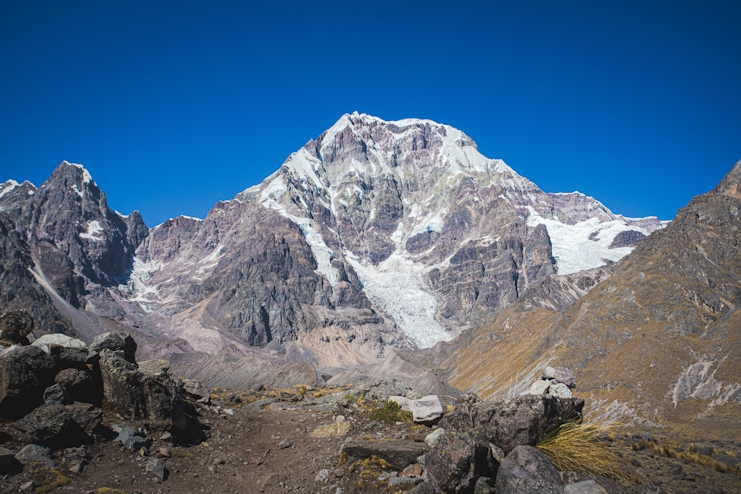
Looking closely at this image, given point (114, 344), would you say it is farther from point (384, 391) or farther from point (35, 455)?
point (384, 391)

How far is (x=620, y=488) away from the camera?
8.27 meters

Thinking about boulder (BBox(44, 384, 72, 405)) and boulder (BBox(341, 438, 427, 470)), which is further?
boulder (BBox(44, 384, 72, 405))

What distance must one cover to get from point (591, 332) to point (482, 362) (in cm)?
4360

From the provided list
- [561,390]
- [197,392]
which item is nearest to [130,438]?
[197,392]

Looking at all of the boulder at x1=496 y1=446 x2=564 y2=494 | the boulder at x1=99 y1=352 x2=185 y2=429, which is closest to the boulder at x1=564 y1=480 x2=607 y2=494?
the boulder at x1=496 y1=446 x2=564 y2=494

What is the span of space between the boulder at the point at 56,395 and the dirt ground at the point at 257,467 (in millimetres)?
1250

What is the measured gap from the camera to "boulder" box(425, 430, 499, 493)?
8.55m

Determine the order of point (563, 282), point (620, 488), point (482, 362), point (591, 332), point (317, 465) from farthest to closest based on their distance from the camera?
point (563, 282) → point (482, 362) → point (591, 332) → point (317, 465) → point (620, 488)

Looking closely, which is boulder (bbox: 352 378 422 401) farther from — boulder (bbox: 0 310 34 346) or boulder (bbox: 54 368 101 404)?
boulder (bbox: 0 310 34 346)

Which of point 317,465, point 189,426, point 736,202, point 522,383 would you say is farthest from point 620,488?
point 736,202

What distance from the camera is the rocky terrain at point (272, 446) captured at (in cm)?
884

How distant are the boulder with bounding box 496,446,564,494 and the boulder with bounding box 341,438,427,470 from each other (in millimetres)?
2560

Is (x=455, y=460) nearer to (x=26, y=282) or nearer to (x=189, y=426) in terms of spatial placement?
→ (x=189, y=426)

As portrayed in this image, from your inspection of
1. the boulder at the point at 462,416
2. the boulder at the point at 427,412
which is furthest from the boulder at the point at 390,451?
the boulder at the point at 427,412
